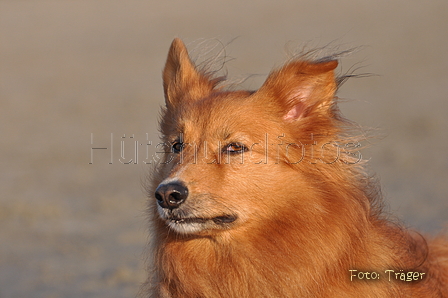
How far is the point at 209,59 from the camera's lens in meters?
5.95

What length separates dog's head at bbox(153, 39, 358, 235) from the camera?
4.52m

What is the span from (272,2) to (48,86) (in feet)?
68.1

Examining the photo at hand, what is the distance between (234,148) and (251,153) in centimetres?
14

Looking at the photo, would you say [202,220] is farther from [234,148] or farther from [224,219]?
[234,148]

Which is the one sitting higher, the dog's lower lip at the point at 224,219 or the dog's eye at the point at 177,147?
the dog's eye at the point at 177,147

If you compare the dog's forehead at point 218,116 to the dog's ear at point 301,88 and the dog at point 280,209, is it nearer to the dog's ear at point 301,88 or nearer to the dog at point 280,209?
the dog at point 280,209

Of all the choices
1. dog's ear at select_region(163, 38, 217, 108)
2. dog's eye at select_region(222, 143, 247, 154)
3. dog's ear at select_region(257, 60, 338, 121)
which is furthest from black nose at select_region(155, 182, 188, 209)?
dog's ear at select_region(163, 38, 217, 108)

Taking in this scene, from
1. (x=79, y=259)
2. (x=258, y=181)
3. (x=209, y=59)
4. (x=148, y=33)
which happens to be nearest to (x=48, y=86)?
(x=148, y=33)

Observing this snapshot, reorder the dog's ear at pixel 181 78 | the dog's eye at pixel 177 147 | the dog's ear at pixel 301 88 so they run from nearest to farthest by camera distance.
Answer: the dog's ear at pixel 301 88, the dog's eye at pixel 177 147, the dog's ear at pixel 181 78

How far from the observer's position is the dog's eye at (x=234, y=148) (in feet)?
15.6

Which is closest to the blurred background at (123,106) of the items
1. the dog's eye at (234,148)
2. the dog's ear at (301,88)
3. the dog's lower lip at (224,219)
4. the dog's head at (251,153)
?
the dog's ear at (301,88)

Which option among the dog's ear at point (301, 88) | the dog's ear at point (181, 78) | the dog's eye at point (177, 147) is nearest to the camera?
the dog's ear at point (301, 88)

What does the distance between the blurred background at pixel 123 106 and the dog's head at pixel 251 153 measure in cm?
64

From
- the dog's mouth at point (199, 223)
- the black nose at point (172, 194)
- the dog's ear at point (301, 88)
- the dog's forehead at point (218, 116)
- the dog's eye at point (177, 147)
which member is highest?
the dog's ear at point (301, 88)
